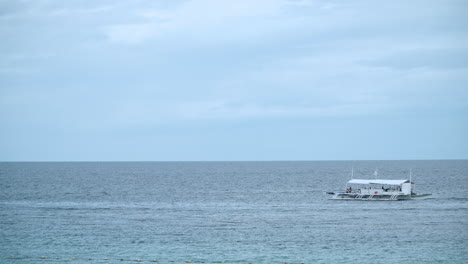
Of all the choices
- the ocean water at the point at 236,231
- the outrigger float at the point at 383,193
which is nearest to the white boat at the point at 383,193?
the outrigger float at the point at 383,193

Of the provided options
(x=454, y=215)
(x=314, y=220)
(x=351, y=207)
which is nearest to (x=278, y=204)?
(x=351, y=207)

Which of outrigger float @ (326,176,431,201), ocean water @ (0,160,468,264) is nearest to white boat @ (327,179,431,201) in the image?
outrigger float @ (326,176,431,201)

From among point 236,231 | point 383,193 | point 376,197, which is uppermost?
point 383,193

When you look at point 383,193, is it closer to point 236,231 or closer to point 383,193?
point 383,193

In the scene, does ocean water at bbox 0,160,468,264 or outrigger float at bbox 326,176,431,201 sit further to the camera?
outrigger float at bbox 326,176,431,201

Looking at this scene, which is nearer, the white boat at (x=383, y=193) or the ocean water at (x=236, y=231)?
the ocean water at (x=236, y=231)

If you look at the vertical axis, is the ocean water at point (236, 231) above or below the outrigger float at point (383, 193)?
below

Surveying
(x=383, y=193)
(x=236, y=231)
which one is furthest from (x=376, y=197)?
(x=236, y=231)

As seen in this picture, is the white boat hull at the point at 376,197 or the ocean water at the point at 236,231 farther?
the white boat hull at the point at 376,197

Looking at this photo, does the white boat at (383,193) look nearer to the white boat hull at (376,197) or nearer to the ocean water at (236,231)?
the white boat hull at (376,197)

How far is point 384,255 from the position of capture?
149 ft

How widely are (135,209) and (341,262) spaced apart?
44.4 meters

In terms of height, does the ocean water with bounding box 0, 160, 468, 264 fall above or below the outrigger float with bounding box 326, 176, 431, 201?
below

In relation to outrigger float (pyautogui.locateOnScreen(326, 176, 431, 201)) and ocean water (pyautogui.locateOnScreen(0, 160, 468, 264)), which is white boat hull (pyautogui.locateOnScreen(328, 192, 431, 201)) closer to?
outrigger float (pyautogui.locateOnScreen(326, 176, 431, 201))
